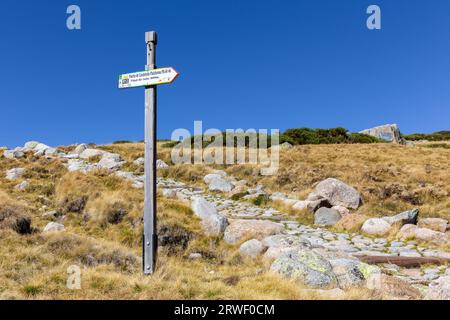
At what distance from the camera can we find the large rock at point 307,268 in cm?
663

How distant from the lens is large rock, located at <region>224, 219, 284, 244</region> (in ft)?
35.7

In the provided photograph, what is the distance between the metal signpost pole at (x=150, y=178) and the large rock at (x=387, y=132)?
48.8 metres

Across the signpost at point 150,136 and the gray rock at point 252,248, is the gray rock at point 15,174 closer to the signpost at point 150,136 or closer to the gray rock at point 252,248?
the gray rock at point 252,248

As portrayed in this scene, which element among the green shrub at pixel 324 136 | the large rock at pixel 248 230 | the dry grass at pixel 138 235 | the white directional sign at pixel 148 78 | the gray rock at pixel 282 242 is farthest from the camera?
the green shrub at pixel 324 136

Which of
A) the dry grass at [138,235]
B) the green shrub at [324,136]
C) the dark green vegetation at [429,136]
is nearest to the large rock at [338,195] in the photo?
the dry grass at [138,235]

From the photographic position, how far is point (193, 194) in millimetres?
18812

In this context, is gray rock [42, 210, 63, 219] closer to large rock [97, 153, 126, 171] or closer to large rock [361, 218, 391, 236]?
large rock [361, 218, 391, 236]

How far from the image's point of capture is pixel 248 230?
436 inches

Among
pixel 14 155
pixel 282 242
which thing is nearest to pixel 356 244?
pixel 282 242

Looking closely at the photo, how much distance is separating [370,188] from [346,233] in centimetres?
575

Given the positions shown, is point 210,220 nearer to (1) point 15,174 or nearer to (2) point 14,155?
(1) point 15,174

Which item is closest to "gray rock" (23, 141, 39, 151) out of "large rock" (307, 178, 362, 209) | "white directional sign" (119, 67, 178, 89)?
"large rock" (307, 178, 362, 209)

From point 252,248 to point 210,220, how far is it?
2.57m
